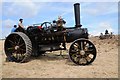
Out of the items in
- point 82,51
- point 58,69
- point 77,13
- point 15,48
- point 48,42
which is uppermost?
point 77,13

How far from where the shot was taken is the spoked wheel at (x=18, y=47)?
1316 cm

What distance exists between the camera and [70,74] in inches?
400

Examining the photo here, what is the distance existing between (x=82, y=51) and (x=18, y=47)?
3.10 metres

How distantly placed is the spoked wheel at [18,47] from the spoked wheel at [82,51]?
208 cm

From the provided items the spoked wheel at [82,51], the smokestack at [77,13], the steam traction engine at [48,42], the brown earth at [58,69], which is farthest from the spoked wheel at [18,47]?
the smokestack at [77,13]

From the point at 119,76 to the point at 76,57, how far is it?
2.80m

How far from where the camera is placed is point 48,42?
13.8 m

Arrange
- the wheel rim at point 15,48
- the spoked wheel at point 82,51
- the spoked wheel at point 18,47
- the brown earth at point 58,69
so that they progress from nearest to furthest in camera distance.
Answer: the brown earth at point 58,69 → the spoked wheel at point 82,51 → the spoked wheel at point 18,47 → the wheel rim at point 15,48

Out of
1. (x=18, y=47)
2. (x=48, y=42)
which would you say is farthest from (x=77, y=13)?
(x=18, y=47)

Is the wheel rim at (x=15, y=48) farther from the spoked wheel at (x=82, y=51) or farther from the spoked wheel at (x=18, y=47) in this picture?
the spoked wheel at (x=82, y=51)

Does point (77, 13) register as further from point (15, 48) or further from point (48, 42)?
point (15, 48)

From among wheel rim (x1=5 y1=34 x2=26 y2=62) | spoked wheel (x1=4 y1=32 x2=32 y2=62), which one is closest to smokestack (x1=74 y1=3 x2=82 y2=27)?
spoked wheel (x1=4 y1=32 x2=32 y2=62)

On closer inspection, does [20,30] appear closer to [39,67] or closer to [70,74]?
[39,67]

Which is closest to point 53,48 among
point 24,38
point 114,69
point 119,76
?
point 24,38
